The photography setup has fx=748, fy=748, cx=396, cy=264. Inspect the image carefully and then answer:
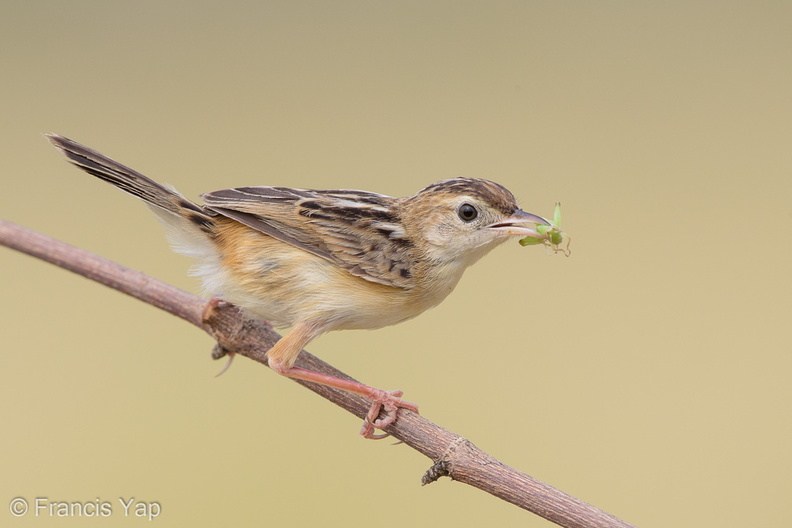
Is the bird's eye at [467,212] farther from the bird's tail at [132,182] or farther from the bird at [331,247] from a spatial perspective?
the bird's tail at [132,182]

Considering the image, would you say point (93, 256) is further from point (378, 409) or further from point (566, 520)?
point (566, 520)

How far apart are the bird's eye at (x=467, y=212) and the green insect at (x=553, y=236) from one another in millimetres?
270

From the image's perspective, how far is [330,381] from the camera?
3.08 meters

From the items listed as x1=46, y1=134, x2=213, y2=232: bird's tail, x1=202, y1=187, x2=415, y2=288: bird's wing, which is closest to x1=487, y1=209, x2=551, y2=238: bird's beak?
x1=202, y1=187, x2=415, y2=288: bird's wing

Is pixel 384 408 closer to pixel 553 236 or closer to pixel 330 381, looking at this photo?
pixel 330 381

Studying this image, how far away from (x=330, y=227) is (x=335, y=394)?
722 millimetres

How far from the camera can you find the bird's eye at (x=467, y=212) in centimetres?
324

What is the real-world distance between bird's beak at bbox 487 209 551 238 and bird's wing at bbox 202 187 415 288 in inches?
16.5

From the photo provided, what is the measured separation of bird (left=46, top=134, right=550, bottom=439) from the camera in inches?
126

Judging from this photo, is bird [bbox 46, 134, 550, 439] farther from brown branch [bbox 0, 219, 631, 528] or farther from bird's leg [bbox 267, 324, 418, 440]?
brown branch [bbox 0, 219, 631, 528]

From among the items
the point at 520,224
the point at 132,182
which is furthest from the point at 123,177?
the point at 520,224

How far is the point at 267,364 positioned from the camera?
3357 mm

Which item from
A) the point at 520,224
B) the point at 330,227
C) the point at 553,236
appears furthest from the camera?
the point at 330,227

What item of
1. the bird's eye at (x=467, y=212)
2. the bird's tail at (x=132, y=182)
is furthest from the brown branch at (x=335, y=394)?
the bird's eye at (x=467, y=212)
